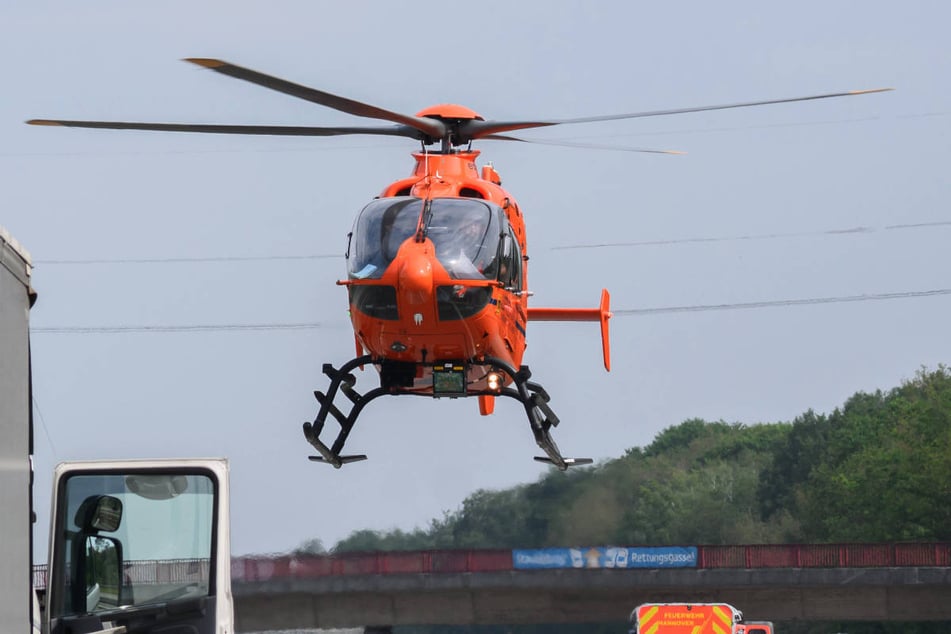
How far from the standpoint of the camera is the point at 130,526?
7.46 m

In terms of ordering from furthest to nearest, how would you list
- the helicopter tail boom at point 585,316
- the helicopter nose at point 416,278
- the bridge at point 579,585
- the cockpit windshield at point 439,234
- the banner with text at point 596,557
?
the banner with text at point 596,557
the bridge at point 579,585
the helicopter tail boom at point 585,316
the cockpit windshield at point 439,234
the helicopter nose at point 416,278

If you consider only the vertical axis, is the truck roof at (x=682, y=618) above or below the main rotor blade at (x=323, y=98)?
below

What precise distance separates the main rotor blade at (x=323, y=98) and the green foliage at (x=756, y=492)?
38.8m

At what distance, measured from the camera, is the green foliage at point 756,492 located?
6681 cm

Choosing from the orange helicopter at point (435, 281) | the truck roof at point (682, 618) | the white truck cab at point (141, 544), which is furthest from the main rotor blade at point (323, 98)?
the white truck cab at point (141, 544)

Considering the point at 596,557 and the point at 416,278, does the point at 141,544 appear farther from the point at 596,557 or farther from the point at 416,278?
the point at 596,557

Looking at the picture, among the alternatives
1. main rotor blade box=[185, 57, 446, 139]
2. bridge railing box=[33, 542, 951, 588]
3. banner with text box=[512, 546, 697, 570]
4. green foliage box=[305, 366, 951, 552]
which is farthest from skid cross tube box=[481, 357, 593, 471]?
green foliage box=[305, 366, 951, 552]

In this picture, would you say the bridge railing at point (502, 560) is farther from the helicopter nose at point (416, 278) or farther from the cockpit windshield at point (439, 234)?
the helicopter nose at point (416, 278)

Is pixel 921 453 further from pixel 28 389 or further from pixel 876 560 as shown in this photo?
pixel 28 389

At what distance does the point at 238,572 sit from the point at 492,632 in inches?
1451

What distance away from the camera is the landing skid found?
23.1m

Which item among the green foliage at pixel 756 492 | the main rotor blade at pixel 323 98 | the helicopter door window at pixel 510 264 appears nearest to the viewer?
the main rotor blade at pixel 323 98

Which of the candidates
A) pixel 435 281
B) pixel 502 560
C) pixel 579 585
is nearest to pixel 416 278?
pixel 435 281

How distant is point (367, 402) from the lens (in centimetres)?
2333
